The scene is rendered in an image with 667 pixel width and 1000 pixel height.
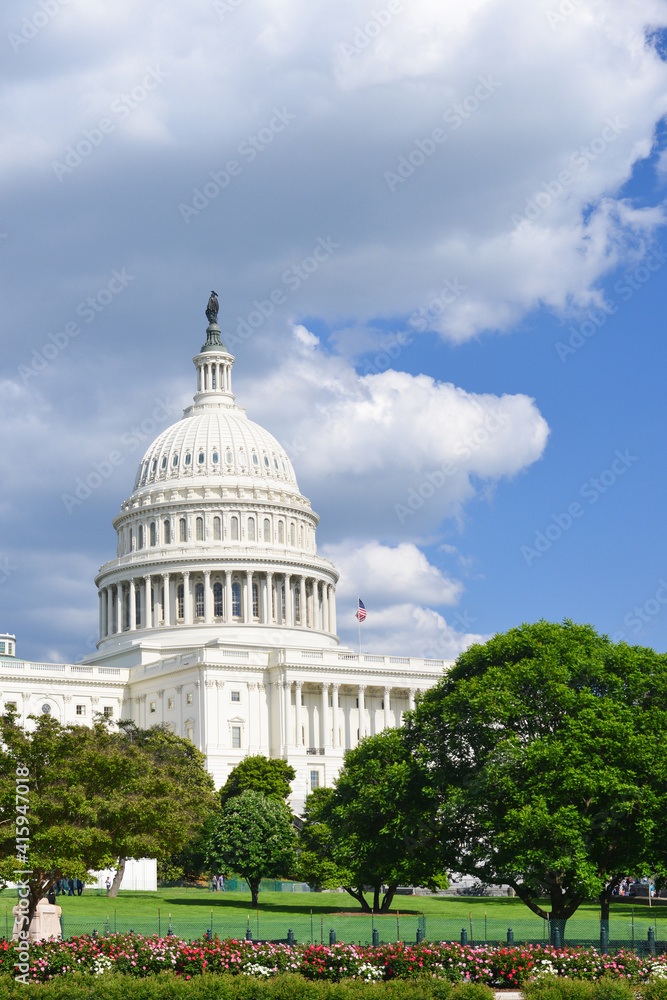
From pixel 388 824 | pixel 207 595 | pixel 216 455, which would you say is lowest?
pixel 388 824

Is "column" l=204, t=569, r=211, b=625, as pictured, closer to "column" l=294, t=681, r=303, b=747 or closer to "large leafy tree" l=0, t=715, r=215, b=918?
"column" l=294, t=681, r=303, b=747

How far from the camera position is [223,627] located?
148 metres

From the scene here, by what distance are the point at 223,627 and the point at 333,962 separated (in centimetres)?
10892

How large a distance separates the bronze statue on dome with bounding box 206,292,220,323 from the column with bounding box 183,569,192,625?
40238mm

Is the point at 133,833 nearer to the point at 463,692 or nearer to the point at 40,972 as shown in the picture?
the point at 463,692

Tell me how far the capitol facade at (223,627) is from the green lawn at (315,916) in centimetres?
3420

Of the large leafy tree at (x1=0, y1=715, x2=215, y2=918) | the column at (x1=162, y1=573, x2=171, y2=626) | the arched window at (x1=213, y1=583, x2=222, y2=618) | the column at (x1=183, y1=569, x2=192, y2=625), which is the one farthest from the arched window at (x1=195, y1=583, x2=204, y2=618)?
the large leafy tree at (x1=0, y1=715, x2=215, y2=918)

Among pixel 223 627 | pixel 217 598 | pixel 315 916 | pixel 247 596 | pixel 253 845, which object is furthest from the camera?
pixel 217 598

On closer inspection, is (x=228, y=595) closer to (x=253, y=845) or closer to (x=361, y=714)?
(x=361, y=714)

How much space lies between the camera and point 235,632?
148m

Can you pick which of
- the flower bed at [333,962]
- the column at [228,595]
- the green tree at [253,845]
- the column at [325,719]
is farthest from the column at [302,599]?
the flower bed at [333,962]

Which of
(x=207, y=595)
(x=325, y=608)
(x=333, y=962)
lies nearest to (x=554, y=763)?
(x=333, y=962)

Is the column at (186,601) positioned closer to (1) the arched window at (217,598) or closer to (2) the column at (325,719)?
(1) the arched window at (217,598)

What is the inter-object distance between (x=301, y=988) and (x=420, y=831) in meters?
22.9
